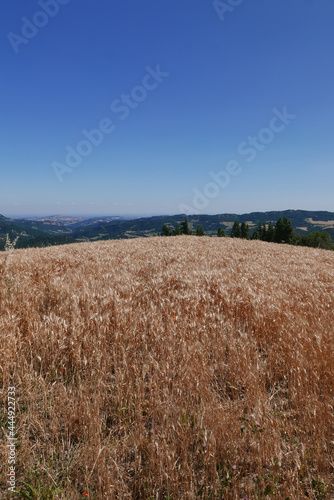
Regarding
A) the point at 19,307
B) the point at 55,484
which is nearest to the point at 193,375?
the point at 55,484

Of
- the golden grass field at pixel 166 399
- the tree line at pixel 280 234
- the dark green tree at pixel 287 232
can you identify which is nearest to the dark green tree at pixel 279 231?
the tree line at pixel 280 234

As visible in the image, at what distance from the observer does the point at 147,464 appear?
188 cm

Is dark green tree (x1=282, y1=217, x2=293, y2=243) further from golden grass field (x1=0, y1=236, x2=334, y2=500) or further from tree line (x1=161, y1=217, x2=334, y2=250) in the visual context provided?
golden grass field (x1=0, y1=236, x2=334, y2=500)

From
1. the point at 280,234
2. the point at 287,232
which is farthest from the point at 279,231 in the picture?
the point at 287,232

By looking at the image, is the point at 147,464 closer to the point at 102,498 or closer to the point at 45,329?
the point at 102,498

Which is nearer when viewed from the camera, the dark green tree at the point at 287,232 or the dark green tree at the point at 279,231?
the dark green tree at the point at 287,232

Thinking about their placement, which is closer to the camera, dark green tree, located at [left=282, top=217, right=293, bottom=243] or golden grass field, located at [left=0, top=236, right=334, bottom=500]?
golden grass field, located at [left=0, top=236, right=334, bottom=500]

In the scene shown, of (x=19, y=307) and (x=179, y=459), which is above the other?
(x=19, y=307)

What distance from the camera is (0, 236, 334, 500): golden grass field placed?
1747mm

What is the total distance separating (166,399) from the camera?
2.47 metres

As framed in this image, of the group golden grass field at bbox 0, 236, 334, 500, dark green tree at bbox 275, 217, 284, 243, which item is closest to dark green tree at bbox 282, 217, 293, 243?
dark green tree at bbox 275, 217, 284, 243

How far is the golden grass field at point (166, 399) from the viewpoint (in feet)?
5.73

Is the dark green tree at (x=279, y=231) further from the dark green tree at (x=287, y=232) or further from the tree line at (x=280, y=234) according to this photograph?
the dark green tree at (x=287, y=232)

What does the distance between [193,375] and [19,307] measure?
3363mm
